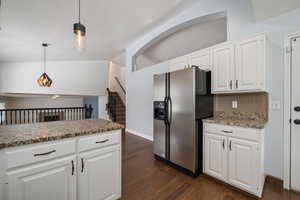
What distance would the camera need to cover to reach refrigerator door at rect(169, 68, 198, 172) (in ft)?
7.03

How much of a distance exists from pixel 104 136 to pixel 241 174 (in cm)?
177

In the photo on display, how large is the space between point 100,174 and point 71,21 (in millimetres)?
3002

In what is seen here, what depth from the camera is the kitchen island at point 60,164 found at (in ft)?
3.37

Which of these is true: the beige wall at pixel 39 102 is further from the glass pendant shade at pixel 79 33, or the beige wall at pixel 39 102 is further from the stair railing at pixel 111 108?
the glass pendant shade at pixel 79 33

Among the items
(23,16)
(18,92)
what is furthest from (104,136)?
(18,92)

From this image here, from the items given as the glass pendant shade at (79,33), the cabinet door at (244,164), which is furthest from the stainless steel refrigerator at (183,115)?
the glass pendant shade at (79,33)

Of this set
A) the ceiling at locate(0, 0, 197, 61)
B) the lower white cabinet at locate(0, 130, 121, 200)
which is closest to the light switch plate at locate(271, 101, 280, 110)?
the lower white cabinet at locate(0, 130, 121, 200)

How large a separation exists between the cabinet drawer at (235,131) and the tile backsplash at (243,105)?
51 cm

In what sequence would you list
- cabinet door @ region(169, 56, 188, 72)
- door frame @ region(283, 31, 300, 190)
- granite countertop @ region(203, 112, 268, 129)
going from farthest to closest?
cabinet door @ region(169, 56, 188, 72)
door frame @ region(283, 31, 300, 190)
granite countertop @ region(203, 112, 268, 129)

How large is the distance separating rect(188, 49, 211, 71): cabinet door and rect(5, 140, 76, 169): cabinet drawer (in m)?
2.24

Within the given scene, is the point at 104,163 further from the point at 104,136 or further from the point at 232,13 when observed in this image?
the point at 232,13

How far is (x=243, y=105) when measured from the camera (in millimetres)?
2258

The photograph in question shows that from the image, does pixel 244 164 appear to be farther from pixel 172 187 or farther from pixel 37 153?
pixel 37 153

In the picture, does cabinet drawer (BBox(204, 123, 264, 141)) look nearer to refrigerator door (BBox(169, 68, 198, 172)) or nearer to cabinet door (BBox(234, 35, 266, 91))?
refrigerator door (BBox(169, 68, 198, 172))
